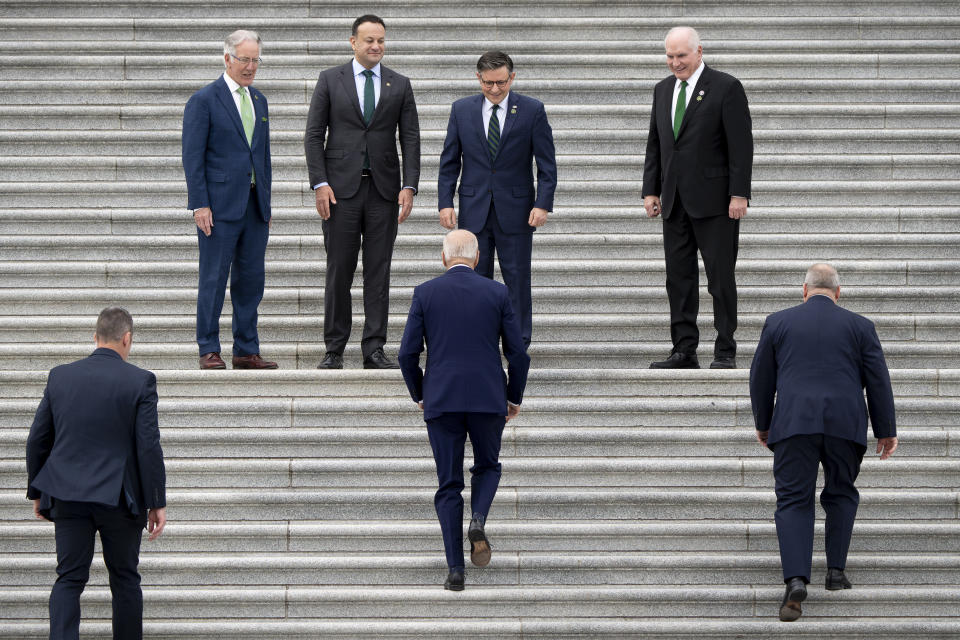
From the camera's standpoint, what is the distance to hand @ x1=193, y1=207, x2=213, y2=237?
7438mm

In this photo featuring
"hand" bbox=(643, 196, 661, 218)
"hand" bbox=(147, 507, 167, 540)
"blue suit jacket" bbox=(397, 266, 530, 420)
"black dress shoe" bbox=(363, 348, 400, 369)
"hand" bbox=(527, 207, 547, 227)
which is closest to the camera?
"hand" bbox=(147, 507, 167, 540)

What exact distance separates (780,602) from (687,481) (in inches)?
34.0

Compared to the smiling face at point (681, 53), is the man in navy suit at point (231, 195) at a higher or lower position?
lower

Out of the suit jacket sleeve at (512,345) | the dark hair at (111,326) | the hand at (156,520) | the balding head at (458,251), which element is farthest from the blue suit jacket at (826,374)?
the dark hair at (111,326)

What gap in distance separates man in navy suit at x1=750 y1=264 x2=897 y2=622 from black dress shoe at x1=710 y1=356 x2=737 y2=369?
1.39 m

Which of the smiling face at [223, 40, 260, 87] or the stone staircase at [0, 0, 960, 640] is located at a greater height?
the smiling face at [223, 40, 260, 87]

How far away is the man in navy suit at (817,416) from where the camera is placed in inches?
233

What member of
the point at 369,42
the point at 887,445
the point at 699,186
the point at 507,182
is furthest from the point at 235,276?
the point at 887,445

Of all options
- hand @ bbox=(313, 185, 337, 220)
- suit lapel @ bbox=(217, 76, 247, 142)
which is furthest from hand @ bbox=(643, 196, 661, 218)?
suit lapel @ bbox=(217, 76, 247, 142)

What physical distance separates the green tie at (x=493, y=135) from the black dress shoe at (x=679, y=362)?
1.50 meters

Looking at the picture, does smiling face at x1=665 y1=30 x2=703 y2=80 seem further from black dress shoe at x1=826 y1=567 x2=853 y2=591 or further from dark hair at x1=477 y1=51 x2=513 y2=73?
black dress shoe at x1=826 y1=567 x2=853 y2=591

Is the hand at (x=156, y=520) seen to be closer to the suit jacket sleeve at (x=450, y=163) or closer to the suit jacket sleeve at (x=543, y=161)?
the suit jacket sleeve at (x=450, y=163)

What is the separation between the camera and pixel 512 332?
6.09m

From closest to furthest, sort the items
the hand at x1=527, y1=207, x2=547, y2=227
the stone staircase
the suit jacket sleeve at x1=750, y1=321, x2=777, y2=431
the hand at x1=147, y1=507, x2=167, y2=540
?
the hand at x1=147, y1=507, x2=167, y2=540 → the suit jacket sleeve at x1=750, y1=321, x2=777, y2=431 → the stone staircase → the hand at x1=527, y1=207, x2=547, y2=227
